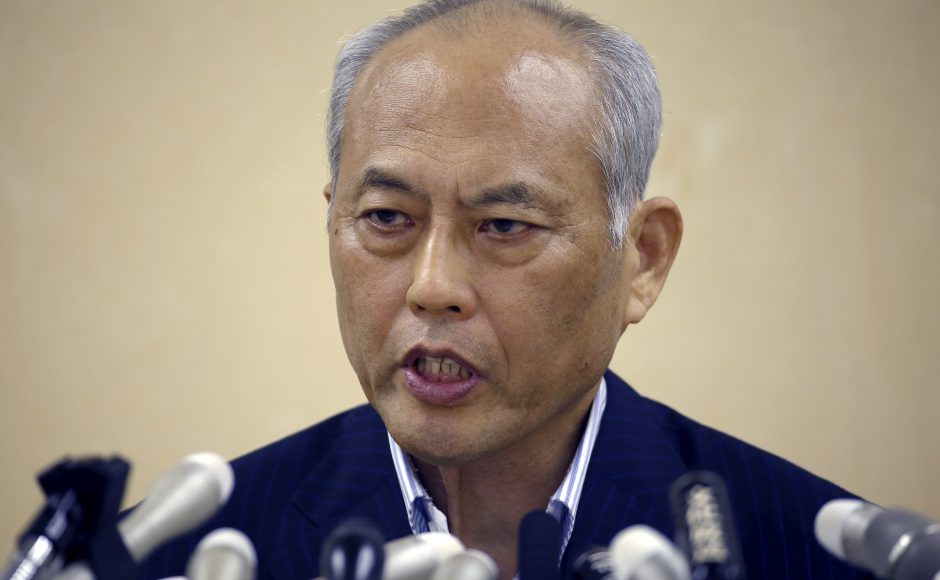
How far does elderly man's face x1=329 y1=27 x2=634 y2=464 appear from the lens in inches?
58.1

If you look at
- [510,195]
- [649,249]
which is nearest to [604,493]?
[649,249]

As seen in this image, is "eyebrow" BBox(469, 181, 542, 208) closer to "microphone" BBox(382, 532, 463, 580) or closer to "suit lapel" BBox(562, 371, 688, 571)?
"suit lapel" BBox(562, 371, 688, 571)

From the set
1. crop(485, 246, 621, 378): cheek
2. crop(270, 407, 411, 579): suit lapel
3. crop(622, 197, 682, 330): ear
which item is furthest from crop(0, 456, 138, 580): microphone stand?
crop(622, 197, 682, 330): ear

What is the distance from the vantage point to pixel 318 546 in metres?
1.71

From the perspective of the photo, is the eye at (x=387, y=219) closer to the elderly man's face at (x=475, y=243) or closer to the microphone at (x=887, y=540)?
the elderly man's face at (x=475, y=243)

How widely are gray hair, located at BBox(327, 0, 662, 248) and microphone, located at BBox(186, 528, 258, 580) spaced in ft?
2.87

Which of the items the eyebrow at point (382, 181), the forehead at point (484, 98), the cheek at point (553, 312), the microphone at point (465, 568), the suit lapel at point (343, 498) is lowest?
the suit lapel at point (343, 498)

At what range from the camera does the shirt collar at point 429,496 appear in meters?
1.71

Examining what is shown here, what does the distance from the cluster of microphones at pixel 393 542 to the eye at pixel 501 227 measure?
62 centimetres

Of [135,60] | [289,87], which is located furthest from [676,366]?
[135,60]

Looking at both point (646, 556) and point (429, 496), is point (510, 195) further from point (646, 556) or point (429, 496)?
point (646, 556)

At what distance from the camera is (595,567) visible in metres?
0.91

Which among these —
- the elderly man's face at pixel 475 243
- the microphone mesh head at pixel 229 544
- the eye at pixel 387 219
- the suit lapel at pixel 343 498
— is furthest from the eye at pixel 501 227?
the microphone mesh head at pixel 229 544

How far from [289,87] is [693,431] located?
1.60 metres
